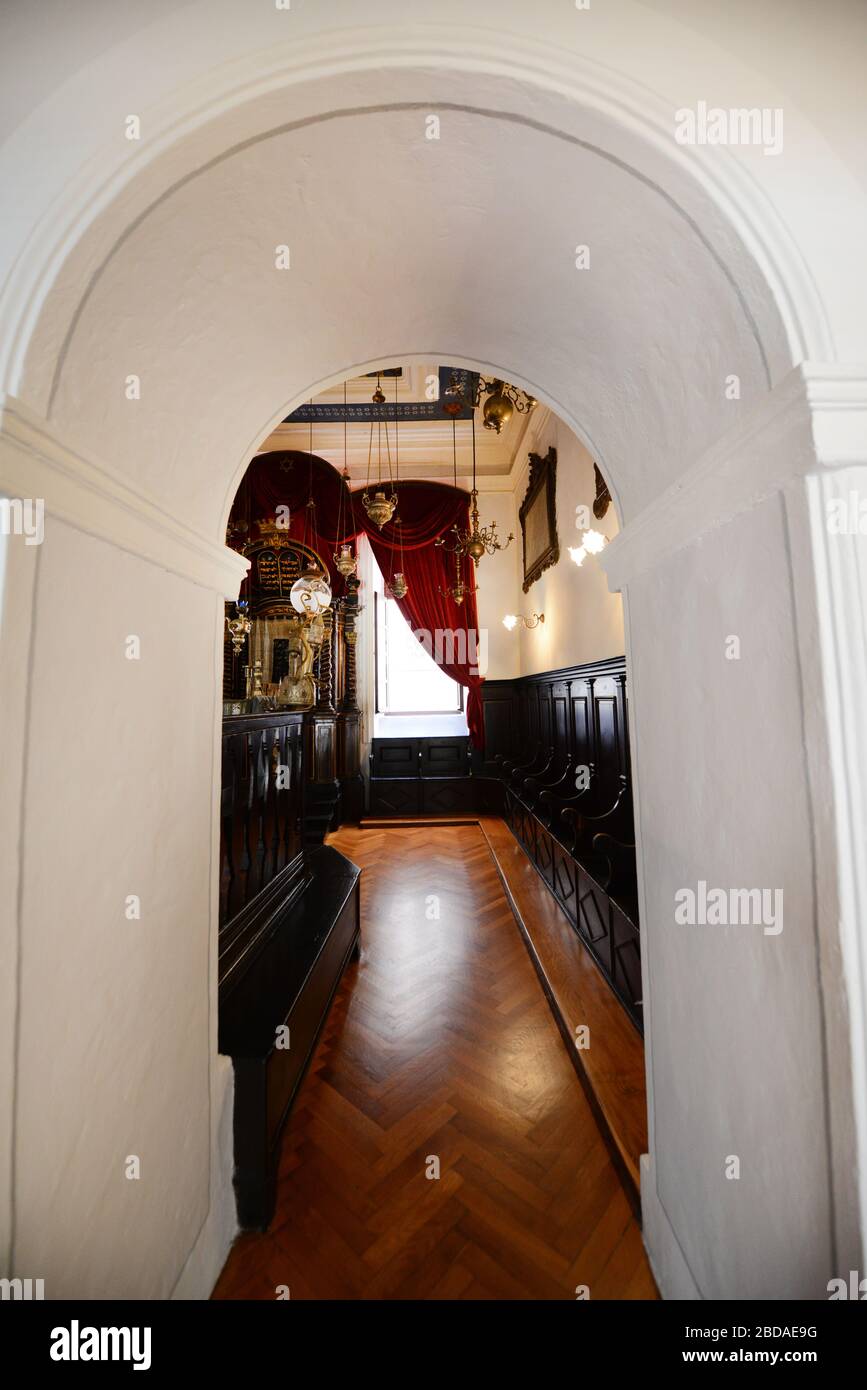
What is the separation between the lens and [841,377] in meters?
0.89

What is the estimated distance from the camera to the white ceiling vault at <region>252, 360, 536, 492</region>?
7.43 m

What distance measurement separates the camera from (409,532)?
310 inches

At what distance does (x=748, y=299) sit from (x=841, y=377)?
274 mm

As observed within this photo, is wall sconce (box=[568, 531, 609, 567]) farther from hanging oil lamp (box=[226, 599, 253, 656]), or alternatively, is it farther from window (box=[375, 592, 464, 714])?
window (box=[375, 592, 464, 714])

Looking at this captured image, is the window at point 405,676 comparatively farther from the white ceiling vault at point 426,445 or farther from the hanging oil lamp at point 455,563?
the white ceiling vault at point 426,445

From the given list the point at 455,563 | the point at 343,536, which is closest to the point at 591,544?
the point at 455,563

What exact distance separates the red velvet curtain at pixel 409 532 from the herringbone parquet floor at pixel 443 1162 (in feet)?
17.5

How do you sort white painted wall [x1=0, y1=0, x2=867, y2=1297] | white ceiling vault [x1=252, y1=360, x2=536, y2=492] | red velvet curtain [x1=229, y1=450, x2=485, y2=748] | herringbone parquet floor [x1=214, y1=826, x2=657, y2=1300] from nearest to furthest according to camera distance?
white painted wall [x1=0, y1=0, x2=867, y2=1297], herringbone parquet floor [x1=214, y1=826, x2=657, y2=1300], white ceiling vault [x1=252, y1=360, x2=536, y2=492], red velvet curtain [x1=229, y1=450, x2=485, y2=748]

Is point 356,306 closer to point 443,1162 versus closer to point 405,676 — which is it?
point 443,1162

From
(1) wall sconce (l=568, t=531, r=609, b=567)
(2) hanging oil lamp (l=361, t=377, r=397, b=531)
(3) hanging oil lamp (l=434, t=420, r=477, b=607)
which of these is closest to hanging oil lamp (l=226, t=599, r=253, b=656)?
(2) hanging oil lamp (l=361, t=377, r=397, b=531)

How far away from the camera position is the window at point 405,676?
8.75 meters

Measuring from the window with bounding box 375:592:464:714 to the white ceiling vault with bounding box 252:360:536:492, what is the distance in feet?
→ 7.30
